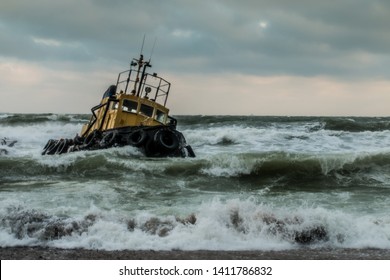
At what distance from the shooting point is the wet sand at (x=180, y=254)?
4816mm

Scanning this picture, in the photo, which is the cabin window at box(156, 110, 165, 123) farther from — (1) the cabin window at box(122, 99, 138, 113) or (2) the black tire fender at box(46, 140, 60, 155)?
(2) the black tire fender at box(46, 140, 60, 155)

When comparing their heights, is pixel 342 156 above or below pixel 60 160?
above

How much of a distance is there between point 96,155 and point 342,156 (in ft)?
21.8

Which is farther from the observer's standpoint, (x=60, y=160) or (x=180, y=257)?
(x=60, y=160)

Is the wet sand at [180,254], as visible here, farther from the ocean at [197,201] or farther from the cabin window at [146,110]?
the cabin window at [146,110]

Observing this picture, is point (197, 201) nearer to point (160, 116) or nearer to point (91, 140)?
point (91, 140)

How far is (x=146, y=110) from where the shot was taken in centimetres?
1540

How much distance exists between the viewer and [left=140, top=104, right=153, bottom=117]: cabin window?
15.3 meters

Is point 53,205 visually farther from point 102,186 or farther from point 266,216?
point 266,216

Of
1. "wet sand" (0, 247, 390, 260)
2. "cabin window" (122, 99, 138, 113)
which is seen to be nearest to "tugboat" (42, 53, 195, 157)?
"cabin window" (122, 99, 138, 113)

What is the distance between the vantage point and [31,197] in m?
8.01

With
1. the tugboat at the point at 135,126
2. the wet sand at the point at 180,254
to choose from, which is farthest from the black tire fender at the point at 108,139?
the wet sand at the point at 180,254

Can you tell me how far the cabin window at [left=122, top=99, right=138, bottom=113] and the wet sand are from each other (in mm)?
10019
